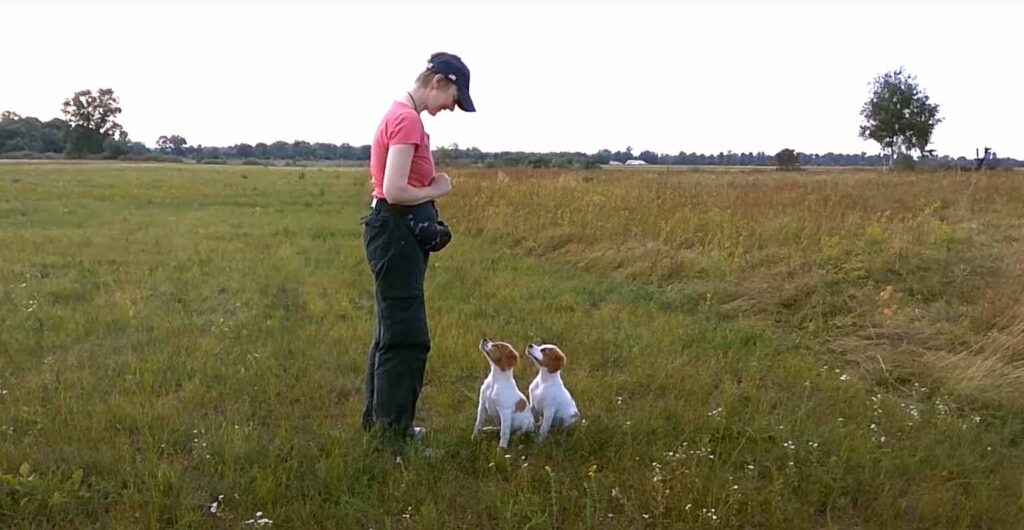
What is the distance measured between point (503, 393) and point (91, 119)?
94.5 meters

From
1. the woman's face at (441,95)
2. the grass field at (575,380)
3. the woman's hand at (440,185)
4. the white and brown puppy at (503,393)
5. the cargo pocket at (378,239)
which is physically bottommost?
the grass field at (575,380)

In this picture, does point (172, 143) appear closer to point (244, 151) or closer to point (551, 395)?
point (244, 151)

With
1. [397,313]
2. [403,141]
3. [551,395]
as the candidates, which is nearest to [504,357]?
[551,395]

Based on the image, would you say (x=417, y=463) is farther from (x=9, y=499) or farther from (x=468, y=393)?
(x=9, y=499)

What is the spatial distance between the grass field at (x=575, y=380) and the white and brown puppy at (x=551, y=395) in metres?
0.11

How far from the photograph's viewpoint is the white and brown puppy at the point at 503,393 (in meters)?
3.56

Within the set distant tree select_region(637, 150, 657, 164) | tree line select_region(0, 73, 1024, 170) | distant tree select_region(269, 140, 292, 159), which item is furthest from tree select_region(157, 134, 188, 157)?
distant tree select_region(637, 150, 657, 164)

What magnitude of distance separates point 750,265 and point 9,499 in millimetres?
6516

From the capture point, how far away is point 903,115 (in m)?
46.4

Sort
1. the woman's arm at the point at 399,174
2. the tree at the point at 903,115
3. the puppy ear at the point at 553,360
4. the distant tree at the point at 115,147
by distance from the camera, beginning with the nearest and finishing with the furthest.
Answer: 1. the woman's arm at the point at 399,174
2. the puppy ear at the point at 553,360
3. the tree at the point at 903,115
4. the distant tree at the point at 115,147

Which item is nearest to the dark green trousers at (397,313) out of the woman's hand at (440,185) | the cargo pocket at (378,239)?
the cargo pocket at (378,239)

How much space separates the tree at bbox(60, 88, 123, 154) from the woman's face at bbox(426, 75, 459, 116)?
90.4 meters

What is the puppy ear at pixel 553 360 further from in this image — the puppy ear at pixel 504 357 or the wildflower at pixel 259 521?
the wildflower at pixel 259 521

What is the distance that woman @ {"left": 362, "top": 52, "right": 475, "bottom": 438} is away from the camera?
3078 mm
